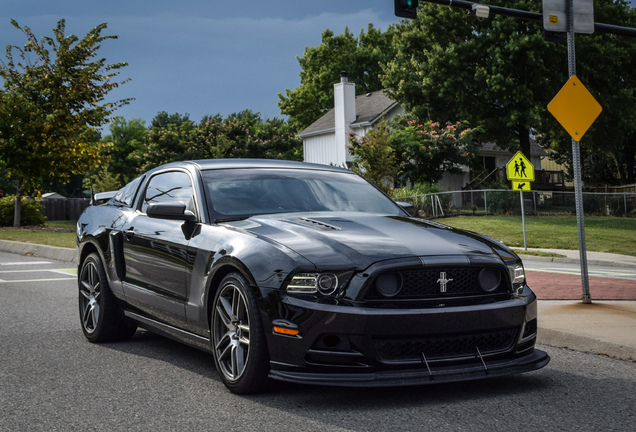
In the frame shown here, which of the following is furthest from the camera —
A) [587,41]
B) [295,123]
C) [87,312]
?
[295,123]

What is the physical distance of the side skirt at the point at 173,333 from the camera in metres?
5.32

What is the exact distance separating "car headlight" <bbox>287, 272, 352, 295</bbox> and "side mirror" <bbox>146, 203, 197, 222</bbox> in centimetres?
144

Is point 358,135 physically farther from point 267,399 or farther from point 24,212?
point 267,399

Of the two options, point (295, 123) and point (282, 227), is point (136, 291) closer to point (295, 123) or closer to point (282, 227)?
point (282, 227)

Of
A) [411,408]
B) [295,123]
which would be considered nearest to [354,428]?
[411,408]

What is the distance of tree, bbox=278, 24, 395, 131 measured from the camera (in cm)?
6831

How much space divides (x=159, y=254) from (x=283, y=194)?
107 centimetres

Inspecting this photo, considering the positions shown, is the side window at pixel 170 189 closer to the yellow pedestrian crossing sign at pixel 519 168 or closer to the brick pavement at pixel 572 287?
the brick pavement at pixel 572 287

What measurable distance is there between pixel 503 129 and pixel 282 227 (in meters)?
35.0

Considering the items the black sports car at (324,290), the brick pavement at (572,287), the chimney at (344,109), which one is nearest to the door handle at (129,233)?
the black sports car at (324,290)

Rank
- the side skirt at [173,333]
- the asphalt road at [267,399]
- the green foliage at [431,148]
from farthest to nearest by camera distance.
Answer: the green foliage at [431,148] → the side skirt at [173,333] → the asphalt road at [267,399]

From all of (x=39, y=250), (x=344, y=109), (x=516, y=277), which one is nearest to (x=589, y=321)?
(x=516, y=277)

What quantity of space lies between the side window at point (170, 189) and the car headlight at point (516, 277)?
2401mm

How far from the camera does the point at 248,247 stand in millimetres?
4863
